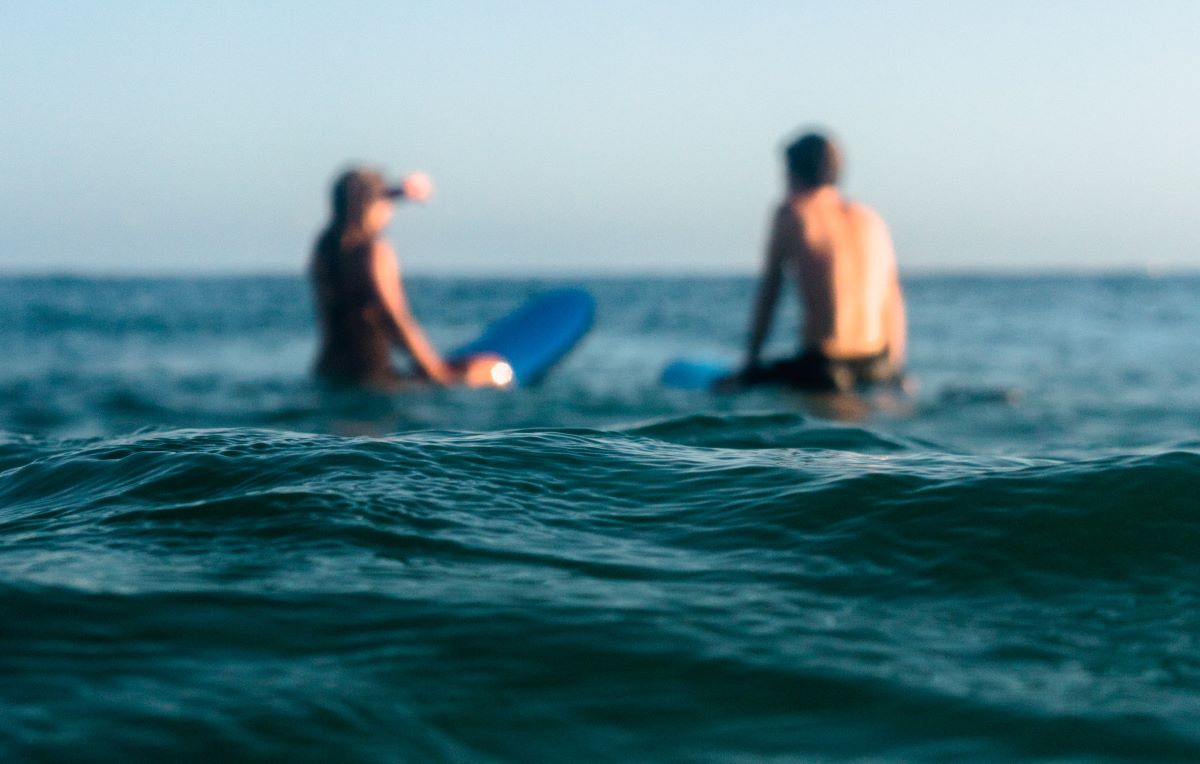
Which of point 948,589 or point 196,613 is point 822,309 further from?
point 196,613

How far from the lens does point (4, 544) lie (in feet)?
7.77

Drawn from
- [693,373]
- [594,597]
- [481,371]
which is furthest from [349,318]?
[594,597]

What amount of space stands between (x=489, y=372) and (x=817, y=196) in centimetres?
286

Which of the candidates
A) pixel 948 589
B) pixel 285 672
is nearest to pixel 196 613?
pixel 285 672

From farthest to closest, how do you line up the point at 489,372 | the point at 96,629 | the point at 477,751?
1. the point at 489,372
2. the point at 96,629
3. the point at 477,751

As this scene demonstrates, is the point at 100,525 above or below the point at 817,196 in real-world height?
below

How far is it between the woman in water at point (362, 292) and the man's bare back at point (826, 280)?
216cm

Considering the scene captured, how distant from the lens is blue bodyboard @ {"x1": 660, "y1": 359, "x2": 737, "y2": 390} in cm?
870

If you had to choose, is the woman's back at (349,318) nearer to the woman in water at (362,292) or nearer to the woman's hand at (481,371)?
the woman in water at (362,292)

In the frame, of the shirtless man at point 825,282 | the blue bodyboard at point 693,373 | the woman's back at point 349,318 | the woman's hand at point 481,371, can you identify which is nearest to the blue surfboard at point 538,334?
the woman's hand at point 481,371

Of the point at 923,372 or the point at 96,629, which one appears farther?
the point at 923,372

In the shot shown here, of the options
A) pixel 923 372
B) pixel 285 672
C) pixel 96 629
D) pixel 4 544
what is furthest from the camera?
pixel 923 372

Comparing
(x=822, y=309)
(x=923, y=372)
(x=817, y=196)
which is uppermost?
(x=817, y=196)

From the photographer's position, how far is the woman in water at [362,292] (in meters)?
7.55
